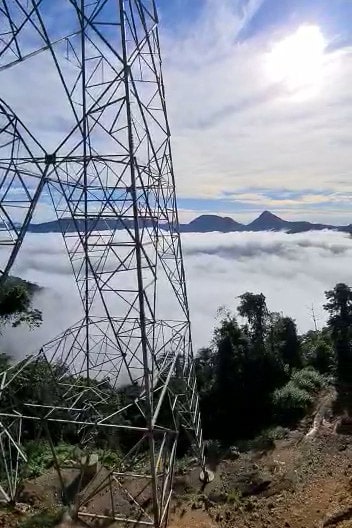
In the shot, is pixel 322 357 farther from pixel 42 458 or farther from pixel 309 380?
pixel 42 458

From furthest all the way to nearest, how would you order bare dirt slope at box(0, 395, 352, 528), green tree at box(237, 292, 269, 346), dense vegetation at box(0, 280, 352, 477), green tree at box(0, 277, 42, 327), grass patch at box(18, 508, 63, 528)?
green tree at box(0, 277, 42, 327) < green tree at box(237, 292, 269, 346) < dense vegetation at box(0, 280, 352, 477) < bare dirt slope at box(0, 395, 352, 528) < grass patch at box(18, 508, 63, 528)

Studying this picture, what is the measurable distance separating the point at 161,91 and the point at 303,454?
34.1ft

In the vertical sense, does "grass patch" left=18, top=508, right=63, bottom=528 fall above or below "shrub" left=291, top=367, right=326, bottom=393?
above

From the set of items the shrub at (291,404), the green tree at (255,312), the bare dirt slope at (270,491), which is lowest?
the shrub at (291,404)

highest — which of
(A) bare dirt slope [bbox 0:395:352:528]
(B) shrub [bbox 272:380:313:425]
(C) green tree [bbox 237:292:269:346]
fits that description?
(C) green tree [bbox 237:292:269:346]

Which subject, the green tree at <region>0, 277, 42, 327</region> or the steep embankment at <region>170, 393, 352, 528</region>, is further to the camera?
the green tree at <region>0, 277, 42, 327</region>

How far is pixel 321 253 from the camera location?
18738cm

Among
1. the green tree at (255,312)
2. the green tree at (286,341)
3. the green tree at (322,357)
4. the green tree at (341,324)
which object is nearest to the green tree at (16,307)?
the green tree at (255,312)

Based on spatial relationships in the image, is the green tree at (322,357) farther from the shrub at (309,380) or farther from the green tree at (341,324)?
the shrub at (309,380)

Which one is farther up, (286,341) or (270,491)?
(286,341)

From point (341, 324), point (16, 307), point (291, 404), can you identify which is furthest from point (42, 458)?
point (16, 307)

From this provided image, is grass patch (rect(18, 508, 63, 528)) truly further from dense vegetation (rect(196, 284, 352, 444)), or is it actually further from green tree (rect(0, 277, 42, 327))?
green tree (rect(0, 277, 42, 327))

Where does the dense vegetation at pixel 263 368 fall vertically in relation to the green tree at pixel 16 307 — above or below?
below

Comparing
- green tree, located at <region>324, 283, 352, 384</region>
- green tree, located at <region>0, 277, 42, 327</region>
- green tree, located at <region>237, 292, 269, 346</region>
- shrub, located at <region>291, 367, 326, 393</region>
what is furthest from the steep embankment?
green tree, located at <region>0, 277, 42, 327</region>
